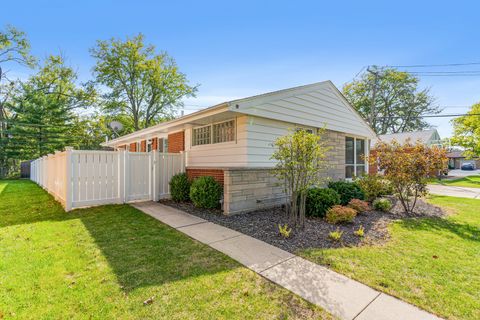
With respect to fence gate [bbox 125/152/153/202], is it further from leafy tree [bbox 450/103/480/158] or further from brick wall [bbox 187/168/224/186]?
leafy tree [bbox 450/103/480/158]

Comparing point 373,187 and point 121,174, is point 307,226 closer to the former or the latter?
point 373,187

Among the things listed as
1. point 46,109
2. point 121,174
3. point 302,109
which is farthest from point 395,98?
point 46,109

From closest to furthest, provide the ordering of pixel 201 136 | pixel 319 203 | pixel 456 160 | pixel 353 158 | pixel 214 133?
pixel 319 203 → pixel 214 133 → pixel 201 136 → pixel 353 158 → pixel 456 160

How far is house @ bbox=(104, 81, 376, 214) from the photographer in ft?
20.5

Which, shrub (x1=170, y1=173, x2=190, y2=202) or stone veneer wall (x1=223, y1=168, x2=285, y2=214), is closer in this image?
stone veneer wall (x1=223, y1=168, x2=285, y2=214)

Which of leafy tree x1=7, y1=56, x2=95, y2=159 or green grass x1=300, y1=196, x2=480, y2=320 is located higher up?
leafy tree x1=7, y1=56, x2=95, y2=159

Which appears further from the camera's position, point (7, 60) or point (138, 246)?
point (7, 60)

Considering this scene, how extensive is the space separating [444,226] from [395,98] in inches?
1429

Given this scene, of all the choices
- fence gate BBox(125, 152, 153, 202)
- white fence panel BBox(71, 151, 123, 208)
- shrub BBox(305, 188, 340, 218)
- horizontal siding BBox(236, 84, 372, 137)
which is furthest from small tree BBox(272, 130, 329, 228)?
white fence panel BBox(71, 151, 123, 208)

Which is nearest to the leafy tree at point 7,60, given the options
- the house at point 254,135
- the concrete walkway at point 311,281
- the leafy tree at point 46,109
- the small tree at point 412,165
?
the leafy tree at point 46,109

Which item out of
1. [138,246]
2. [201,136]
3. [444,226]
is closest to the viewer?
[138,246]

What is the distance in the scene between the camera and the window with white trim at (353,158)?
10.7 meters

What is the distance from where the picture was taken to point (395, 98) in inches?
1367

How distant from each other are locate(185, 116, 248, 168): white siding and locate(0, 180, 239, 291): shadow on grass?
9.21 feet
